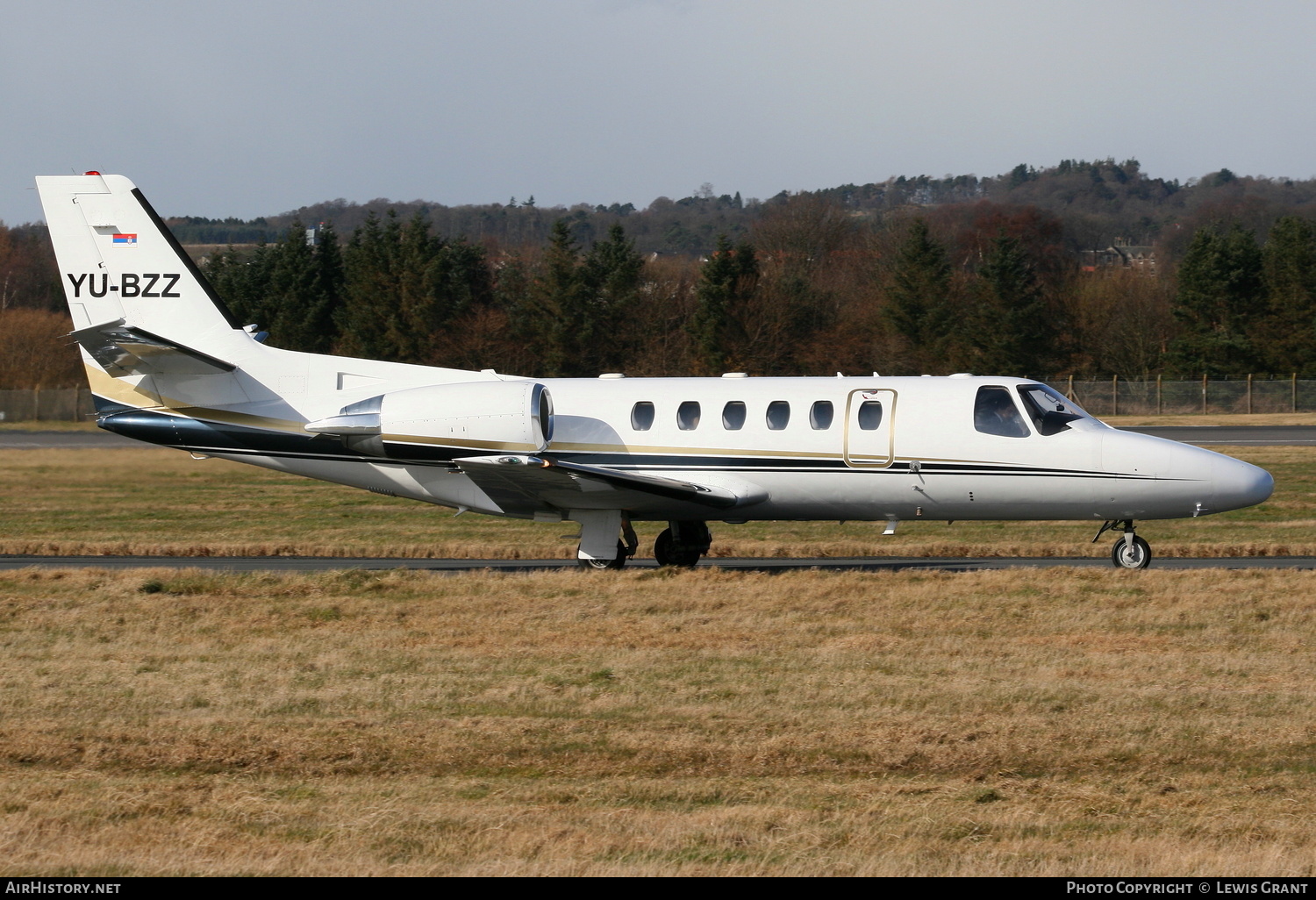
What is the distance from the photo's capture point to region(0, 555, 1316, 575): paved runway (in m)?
20.8

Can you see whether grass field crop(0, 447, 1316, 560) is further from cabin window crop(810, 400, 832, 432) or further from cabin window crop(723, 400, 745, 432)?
cabin window crop(810, 400, 832, 432)

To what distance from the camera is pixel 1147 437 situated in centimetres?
1953

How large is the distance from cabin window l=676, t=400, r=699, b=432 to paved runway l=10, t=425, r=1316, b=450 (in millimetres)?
31275

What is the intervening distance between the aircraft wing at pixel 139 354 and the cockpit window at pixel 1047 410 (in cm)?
1188

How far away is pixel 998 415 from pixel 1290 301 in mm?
58897

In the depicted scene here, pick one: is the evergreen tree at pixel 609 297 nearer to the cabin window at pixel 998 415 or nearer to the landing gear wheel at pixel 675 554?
the landing gear wheel at pixel 675 554

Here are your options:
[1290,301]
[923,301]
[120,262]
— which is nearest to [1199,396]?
[1290,301]

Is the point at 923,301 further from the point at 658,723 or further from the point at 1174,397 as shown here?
the point at 658,723

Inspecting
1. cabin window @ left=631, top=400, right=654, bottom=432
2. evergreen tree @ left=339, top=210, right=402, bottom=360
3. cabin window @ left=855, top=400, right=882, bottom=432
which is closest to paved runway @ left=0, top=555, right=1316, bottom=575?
cabin window @ left=855, top=400, right=882, bottom=432

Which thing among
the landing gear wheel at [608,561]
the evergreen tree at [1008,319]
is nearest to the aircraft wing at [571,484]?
the landing gear wheel at [608,561]

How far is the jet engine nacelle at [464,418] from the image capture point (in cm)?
1978

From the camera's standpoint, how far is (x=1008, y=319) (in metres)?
70.4

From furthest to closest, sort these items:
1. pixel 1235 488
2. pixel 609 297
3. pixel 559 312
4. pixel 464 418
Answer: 1. pixel 609 297
2. pixel 559 312
3. pixel 464 418
4. pixel 1235 488
